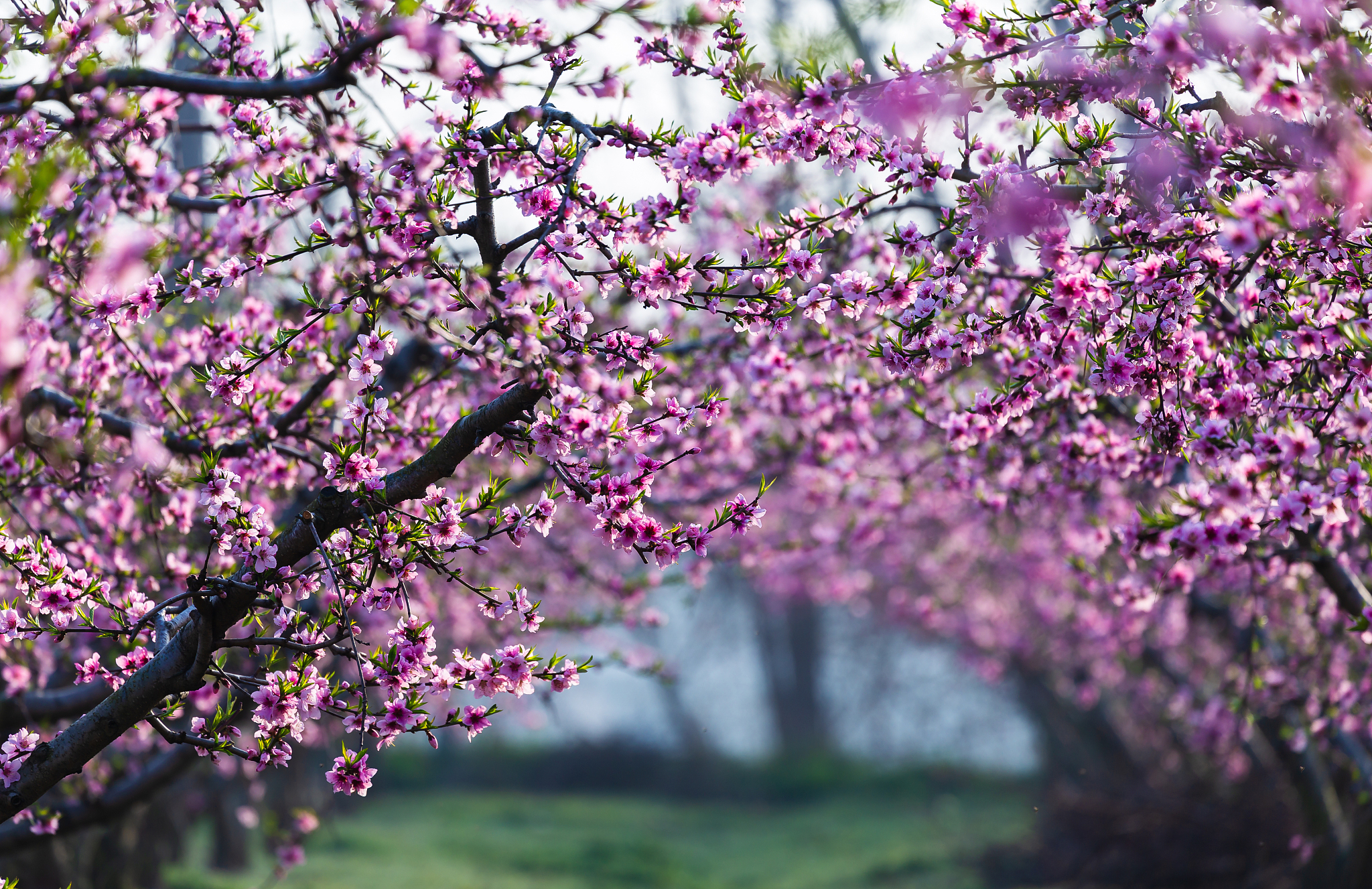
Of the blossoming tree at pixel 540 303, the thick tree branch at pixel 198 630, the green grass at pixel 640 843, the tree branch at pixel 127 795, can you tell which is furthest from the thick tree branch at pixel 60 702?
the green grass at pixel 640 843

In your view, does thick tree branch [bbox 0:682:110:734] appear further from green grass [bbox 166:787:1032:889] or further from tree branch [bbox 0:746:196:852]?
green grass [bbox 166:787:1032:889]

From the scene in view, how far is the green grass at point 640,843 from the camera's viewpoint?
1217 cm

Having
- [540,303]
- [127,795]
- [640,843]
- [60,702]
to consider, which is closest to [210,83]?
[540,303]

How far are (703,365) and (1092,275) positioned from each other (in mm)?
3164

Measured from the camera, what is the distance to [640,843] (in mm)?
14523

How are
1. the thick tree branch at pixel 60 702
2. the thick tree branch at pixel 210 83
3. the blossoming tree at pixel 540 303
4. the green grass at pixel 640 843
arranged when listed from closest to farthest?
the thick tree branch at pixel 210 83 → the blossoming tree at pixel 540 303 → the thick tree branch at pixel 60 702 → the green grass at pixel 640 843

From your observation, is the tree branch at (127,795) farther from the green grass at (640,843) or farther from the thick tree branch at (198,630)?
the green grass at (640,843)

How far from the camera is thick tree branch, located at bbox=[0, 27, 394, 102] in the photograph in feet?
10.5

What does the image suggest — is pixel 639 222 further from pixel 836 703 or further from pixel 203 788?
pixel 836 703

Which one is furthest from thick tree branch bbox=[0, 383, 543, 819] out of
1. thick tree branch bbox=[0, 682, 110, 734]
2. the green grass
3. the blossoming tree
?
the green grass

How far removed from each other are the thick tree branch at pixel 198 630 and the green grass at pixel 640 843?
7345 millimetres

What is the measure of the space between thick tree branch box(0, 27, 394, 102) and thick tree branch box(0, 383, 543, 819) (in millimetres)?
1246

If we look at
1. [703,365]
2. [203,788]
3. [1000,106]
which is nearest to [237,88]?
[1000,106]

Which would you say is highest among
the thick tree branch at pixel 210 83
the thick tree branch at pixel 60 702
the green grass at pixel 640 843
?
the thick tree branch at pixel 210 83
